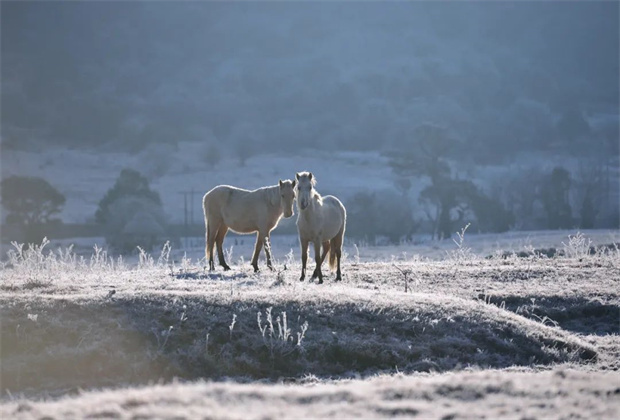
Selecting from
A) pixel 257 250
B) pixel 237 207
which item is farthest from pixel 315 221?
pixel 237 207

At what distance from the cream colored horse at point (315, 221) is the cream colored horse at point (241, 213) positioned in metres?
1.78

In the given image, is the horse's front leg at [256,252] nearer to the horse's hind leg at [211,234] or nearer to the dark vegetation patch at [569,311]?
the horse's hind leg at [211,234]

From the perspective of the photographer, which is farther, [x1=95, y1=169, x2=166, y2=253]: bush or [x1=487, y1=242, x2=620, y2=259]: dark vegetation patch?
[x1=95, y1=169, x2=166, y2=253]: bush

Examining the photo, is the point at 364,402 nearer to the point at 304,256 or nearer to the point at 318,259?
the point at 318,259

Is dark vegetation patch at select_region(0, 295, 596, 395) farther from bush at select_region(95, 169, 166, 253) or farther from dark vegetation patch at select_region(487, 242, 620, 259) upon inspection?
bush at select_region(95, 169, 166, 253)

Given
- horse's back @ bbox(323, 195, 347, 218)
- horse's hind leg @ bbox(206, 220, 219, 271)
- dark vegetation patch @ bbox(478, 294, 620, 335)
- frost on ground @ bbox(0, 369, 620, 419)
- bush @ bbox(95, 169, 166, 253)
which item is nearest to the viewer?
frost on ground @ bbox(0, 369, 620, 419)

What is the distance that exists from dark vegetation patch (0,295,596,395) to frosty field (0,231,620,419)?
0.09 ft

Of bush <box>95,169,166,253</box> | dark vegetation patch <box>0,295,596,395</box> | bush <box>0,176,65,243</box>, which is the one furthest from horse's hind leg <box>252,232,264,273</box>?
bush <box>0,176,65,243</box>

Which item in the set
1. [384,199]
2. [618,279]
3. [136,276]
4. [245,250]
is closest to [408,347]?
[136,276]

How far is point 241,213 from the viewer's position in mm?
20469

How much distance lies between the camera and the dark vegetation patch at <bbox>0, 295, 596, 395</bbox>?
441 inches

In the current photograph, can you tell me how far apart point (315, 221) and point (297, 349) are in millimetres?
5672

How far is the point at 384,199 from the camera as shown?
7738 centimetres

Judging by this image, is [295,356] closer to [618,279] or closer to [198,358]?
[198,358]
